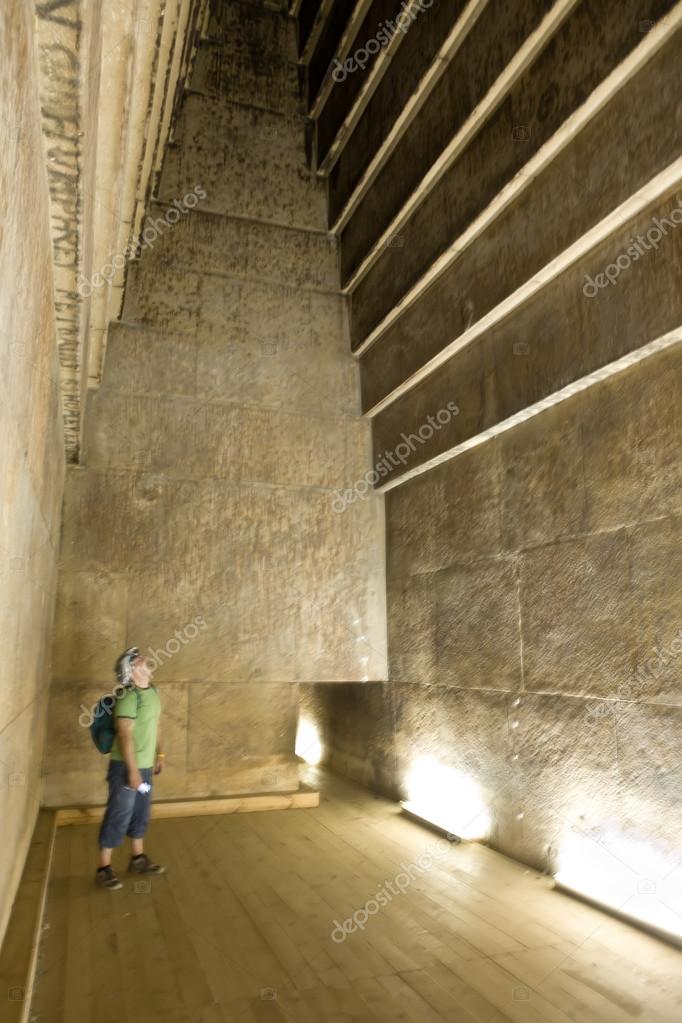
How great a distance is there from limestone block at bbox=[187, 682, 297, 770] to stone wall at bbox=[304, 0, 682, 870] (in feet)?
4.01

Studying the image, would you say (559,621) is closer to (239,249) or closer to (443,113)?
(443,113)

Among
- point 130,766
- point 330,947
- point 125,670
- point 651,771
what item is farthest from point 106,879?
point 651,771

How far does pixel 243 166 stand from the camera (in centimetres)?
884

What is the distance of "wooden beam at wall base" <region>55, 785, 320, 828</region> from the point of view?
6840 millimetres

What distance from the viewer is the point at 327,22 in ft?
29.1

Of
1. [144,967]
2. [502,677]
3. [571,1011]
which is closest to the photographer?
[571,1011]

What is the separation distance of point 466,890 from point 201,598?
4.13 metres

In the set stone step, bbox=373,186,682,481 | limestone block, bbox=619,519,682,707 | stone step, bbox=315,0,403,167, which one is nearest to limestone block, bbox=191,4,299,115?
stone step, bbox=315,0,403,167

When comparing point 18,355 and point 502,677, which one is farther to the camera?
point 502,677

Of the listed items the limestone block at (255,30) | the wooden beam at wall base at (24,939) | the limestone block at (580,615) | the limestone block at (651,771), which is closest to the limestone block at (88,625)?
the wooden beam at wall base at (24,939)

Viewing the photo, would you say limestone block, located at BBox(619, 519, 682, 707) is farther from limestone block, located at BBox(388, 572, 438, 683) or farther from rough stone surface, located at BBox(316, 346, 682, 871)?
limestone block, located at BBox(388, 572, 438, 683)

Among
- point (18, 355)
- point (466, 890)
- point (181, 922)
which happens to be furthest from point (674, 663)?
point (18, 355)

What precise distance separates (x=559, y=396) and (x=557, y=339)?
46 cm

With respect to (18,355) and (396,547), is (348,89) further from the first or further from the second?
(18,355)
